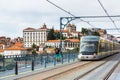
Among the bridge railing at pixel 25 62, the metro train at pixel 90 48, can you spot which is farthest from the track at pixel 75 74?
the metro train at pixel 90 48

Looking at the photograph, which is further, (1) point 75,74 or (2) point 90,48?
(2) point 90,48

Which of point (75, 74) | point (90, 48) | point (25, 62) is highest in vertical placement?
point (90, 48)

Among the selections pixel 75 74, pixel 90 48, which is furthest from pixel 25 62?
pixel 90 48

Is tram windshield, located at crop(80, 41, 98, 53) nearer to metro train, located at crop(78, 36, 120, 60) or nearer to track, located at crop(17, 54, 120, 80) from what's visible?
metro train, located at crop(78, 36, 120, 60)

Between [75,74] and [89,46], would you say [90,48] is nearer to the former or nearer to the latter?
[89,46]

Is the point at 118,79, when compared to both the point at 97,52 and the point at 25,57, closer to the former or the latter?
the point at 25,57

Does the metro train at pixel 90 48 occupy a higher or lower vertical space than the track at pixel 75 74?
higher

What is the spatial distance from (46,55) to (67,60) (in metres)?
9.28

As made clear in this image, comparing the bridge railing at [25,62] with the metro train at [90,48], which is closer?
the bridge railing at [25,62]

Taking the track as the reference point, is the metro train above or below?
above

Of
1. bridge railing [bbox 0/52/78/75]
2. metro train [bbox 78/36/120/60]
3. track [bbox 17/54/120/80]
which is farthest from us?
metro train [bbox 78/36/120/60]

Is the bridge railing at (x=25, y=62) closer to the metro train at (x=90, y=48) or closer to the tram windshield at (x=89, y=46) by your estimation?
the metro train at (x=90, y=48)

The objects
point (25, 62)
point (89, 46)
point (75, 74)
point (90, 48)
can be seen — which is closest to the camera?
point (75, 74)

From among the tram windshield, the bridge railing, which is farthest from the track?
the tram windshield
